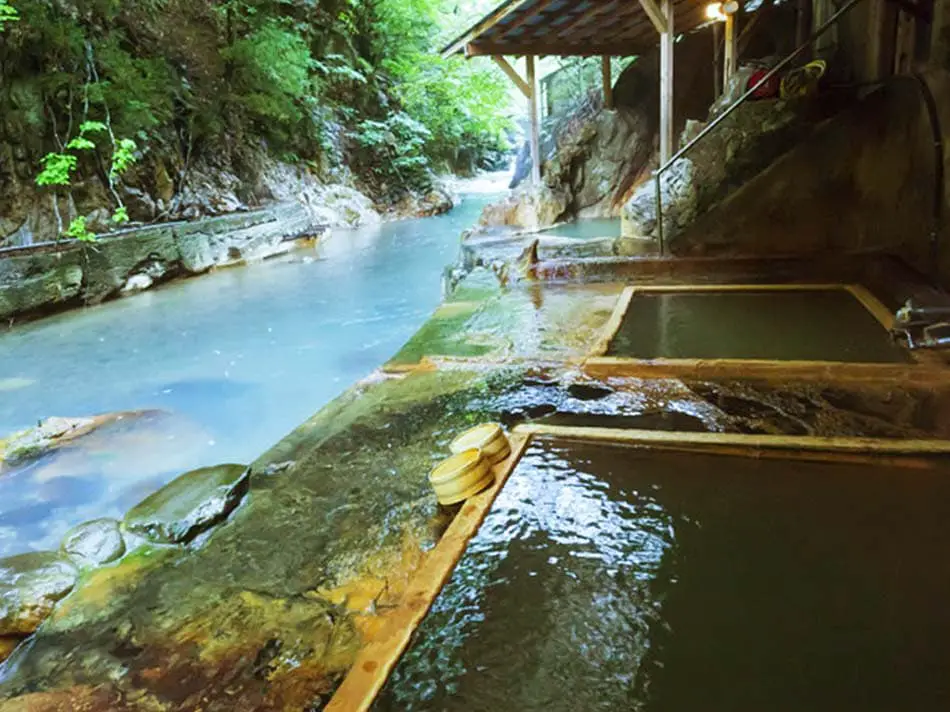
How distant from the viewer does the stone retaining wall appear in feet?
30.7

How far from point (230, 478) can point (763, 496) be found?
2.59 metres

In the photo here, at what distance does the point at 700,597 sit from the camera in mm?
2215

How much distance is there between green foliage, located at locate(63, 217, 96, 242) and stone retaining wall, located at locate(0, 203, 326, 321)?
0.43 ft

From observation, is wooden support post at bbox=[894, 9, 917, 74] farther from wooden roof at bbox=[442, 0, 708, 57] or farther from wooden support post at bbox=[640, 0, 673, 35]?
wooden roof at bbox=[442, 0, 708, 57]

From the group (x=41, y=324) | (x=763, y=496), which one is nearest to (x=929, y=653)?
(x=763, y=496)

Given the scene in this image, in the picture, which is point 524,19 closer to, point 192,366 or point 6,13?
point 192,366

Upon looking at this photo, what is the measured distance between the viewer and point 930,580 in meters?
2.19

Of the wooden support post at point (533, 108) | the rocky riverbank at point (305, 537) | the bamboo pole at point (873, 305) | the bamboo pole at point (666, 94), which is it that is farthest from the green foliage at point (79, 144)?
the bamboo pole at point (873, 305)

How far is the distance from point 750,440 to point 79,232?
10363mm

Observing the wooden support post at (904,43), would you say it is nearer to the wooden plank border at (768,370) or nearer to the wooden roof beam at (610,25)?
the wooden roof beam at (610,25)

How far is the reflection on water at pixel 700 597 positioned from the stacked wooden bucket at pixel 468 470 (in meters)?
0.14

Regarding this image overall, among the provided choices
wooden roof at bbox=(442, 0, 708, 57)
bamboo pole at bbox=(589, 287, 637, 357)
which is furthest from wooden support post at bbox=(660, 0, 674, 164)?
bamboo pole at bbox=(589, 287, 637, 357)

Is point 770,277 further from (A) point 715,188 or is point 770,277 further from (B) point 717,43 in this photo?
(B) point 717,43

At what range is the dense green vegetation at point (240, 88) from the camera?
421 inches
